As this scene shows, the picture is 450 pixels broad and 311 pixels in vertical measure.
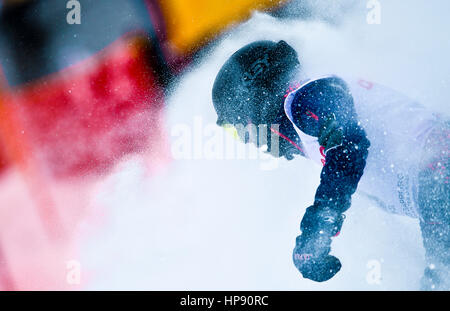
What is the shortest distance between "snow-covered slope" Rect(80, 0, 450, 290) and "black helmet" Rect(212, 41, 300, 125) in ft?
0.36

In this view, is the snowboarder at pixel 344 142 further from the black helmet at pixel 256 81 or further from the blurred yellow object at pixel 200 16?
the blurred yellow object at pixel 200 16

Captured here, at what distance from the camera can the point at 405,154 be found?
919 millimetres

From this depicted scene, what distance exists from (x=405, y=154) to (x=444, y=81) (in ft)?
1.56

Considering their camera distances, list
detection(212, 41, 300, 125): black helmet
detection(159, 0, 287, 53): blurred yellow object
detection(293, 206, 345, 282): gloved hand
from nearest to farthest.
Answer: detection(293, 206, 345, 282): gloved hand
detection(212, 41, 300, 125): black helmet
detection(159, 0, 287, 53): blurred yellow object

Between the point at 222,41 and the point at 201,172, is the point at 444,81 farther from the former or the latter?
the point at 201,172

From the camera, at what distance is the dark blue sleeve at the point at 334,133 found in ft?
2.82

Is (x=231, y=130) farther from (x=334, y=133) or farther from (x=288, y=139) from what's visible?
(x=334, y=133)

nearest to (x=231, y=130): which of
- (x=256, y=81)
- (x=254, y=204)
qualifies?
(x=256, y=81)

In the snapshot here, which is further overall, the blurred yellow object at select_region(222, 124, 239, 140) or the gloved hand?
the blurred yellow object at select_region(222, 124, 239, 140)

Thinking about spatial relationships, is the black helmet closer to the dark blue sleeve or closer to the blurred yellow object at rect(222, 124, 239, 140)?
the blurred yellow object at rect(222, 124, 239, 140)

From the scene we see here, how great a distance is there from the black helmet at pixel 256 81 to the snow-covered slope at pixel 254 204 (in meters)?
0.11

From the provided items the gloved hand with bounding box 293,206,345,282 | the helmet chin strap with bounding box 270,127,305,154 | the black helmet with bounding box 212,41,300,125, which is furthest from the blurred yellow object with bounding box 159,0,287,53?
the gloved hand with bounding box 293,206,345,282

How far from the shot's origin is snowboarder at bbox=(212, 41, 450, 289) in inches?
34.0

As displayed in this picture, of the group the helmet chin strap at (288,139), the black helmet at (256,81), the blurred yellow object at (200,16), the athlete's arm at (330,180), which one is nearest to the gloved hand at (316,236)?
the athlete's arm at (330,180)
